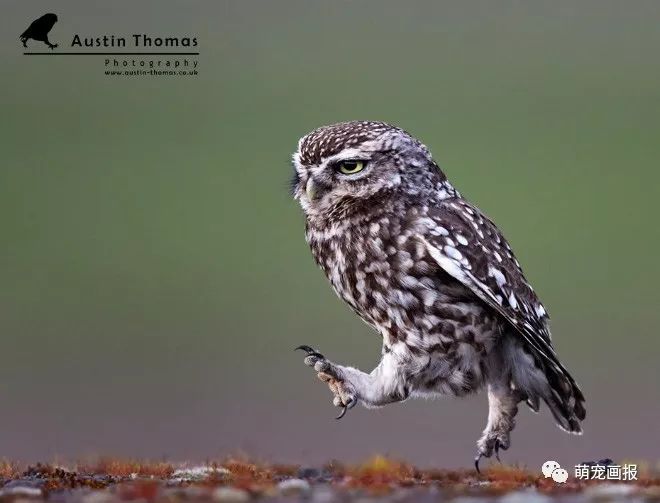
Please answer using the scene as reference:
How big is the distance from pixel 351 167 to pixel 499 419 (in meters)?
1.54

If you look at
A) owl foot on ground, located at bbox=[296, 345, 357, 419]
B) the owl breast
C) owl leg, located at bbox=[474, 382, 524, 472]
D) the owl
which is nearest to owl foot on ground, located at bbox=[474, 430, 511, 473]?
owl leg, located at bbox=[474, 382, 524, 472]

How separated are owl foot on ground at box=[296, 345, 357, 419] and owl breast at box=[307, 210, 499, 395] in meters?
0.32

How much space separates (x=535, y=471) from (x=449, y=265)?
104cm

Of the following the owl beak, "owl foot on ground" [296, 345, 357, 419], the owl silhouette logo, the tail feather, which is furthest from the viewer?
the owl silhouette logo

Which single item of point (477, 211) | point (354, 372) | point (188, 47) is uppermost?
point (188, 47)

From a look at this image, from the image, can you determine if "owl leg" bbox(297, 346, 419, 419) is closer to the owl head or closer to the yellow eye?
the owl head

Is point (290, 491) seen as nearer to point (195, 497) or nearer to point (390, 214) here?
point (195, 497)

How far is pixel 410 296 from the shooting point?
5.44 m

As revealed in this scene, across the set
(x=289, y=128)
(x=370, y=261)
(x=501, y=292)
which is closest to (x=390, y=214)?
(x=370, y=261)

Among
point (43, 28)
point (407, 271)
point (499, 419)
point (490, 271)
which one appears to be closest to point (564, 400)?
point (499, 419)

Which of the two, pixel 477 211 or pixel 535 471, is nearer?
pixel 535 471

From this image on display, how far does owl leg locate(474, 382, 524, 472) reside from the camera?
5844mm

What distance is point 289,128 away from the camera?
17516mm

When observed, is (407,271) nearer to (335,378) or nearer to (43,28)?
(335,378)
